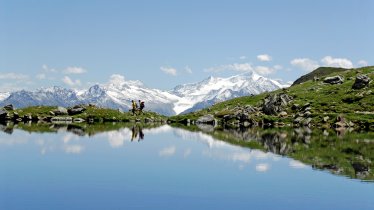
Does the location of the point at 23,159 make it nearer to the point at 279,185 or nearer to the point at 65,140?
the point at 65,140

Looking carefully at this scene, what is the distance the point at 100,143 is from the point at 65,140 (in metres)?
5.29

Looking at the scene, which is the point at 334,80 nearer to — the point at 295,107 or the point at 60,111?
the point at 295,107

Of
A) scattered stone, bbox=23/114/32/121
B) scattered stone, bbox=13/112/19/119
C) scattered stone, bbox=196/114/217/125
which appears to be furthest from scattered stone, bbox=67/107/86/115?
scattered stone, bbox=196/114/217/125

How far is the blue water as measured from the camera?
27625 millimetres

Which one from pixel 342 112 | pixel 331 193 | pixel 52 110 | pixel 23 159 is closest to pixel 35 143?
pixel 23 159

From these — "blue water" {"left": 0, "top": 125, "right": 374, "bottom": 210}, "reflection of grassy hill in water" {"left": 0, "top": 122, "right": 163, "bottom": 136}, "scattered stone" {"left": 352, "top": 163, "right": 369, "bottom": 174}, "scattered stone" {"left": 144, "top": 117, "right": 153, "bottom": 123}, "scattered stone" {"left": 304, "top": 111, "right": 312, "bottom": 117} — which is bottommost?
"blue water" {"left": 0, "top": 125, "right": 374, "bottom": 210}

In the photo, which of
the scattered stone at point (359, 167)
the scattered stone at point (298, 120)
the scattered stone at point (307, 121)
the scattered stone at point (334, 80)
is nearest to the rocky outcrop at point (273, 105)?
the scattered stone at point (298, 120)

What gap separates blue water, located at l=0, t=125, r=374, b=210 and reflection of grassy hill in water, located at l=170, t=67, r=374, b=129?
71.5m

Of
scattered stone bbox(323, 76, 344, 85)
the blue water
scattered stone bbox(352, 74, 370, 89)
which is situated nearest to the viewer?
the blue water

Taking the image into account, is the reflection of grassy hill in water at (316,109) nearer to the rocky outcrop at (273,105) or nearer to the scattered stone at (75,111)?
the rocky outcrop at (273,105)

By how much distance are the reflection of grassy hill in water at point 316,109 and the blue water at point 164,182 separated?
7150cm

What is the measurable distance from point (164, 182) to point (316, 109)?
106 m

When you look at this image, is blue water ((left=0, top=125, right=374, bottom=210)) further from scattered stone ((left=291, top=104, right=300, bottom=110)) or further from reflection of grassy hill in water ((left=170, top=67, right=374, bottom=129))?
scattered stone ((left=291, top=104, right=300, bottom=110))

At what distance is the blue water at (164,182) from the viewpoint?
27.6m
